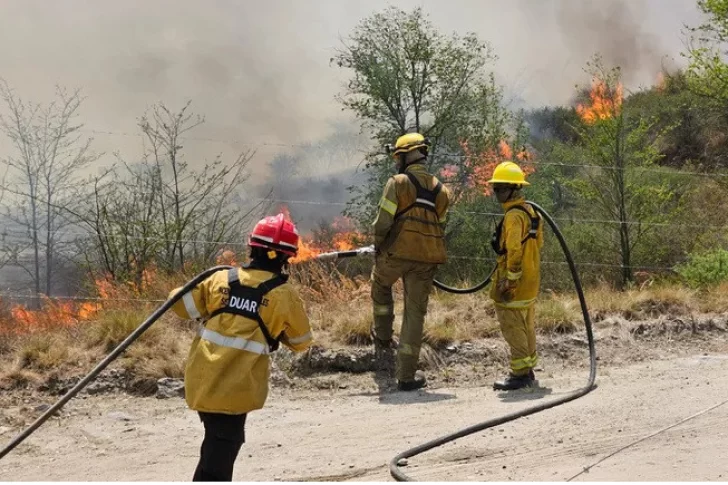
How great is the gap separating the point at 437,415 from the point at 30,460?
2.89 meters

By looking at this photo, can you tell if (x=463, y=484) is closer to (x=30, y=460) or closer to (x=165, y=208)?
(x=30, y=460)

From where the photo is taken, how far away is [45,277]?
33.6 ft

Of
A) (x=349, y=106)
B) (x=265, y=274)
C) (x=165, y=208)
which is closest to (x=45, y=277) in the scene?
(x=165, y=208)

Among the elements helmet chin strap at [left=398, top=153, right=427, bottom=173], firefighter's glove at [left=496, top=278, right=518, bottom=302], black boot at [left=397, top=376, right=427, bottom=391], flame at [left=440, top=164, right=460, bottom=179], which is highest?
flame at [left=440, top=164, right=460, bottom=179]

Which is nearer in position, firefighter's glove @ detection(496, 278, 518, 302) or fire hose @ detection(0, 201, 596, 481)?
fire hose @ detection(0, 201, 596, 481)

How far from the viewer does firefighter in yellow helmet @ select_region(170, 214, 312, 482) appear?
3607 mm

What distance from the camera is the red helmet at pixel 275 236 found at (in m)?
3.80

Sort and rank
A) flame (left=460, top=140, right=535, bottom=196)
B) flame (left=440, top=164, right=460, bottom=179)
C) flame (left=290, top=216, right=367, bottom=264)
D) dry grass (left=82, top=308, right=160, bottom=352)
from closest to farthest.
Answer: dry grass (left=82, top=308, right=160, bottom=352)
flame (left=290, top=216, right=367, bottom=264)
flame (left=440, top=164, right=460, bottom=179)
flame (left=460, top=140, right=535, bottom=196)

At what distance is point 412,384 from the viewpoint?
21.8ft

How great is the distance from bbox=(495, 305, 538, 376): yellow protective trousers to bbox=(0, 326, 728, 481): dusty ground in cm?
27

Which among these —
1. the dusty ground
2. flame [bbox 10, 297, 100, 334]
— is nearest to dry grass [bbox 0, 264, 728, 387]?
flame [bbox 10, 297, 100, 334]

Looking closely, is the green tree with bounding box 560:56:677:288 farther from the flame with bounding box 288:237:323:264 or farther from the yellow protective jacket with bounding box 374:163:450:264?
the yellow protective jacket with bounding box 374:163:450:264

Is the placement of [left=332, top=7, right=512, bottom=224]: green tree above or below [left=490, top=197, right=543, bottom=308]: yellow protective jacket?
above

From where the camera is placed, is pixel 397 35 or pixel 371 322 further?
pixel 397 35
